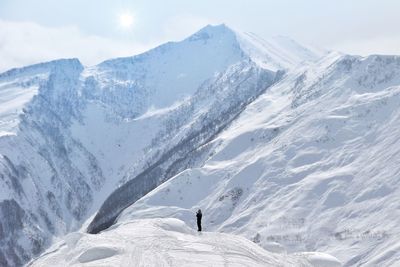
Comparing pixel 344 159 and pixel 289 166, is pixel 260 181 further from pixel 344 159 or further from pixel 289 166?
pixel 344 159

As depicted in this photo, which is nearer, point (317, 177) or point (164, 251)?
point (164, 251)

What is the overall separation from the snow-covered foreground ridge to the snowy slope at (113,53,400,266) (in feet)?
90.4

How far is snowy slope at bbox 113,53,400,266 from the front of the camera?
299 feet

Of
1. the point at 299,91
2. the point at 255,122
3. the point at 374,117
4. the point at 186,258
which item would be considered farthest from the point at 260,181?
the point at 186,258

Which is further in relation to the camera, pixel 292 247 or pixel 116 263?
pixel 292 247

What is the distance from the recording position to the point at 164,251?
46.2 meters

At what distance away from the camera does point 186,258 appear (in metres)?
44.2

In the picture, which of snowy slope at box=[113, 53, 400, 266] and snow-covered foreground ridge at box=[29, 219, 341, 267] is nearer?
snow-covered foreground ridge at box=[29, 219, 341, 267]

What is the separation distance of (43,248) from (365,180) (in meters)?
129

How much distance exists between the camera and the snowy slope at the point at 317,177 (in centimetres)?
9125

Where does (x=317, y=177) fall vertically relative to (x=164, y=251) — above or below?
above

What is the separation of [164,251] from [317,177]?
71407 mm

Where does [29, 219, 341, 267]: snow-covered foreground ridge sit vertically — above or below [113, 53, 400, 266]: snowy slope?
below

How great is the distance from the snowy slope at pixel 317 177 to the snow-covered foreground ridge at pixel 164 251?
27.5 metres
